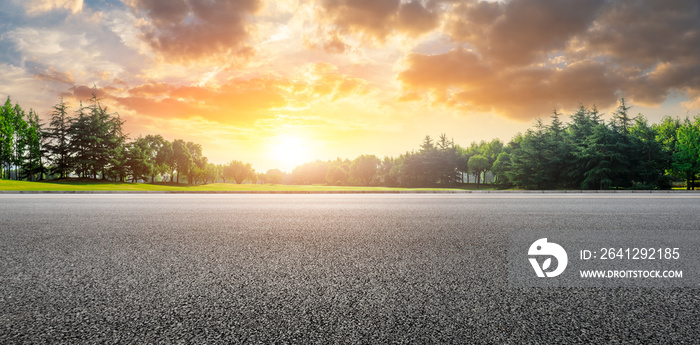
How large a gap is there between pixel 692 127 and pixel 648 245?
6317 cm

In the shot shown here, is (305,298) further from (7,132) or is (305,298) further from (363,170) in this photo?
(363,170)

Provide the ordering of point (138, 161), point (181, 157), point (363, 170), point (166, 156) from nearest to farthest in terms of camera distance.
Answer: point (138, 161) → point (166, 156) → point (181, 157) → point (363, 170)

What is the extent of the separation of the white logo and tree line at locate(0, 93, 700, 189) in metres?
43.2

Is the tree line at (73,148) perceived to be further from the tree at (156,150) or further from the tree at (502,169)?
the tree at (502,169)

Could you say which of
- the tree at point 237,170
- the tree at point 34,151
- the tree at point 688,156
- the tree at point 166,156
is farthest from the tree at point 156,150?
the tree at point 688,156

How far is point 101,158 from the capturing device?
5375cm

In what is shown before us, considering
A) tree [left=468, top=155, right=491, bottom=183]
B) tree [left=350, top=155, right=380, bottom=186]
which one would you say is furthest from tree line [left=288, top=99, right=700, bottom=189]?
tree [left=350, top=155, right=380, bottom=186]

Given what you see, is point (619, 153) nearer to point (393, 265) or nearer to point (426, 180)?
point (426, 180)

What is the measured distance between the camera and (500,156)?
5922 cm

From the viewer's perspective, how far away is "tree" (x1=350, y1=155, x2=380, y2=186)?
317 feet

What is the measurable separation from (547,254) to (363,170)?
3607 inches

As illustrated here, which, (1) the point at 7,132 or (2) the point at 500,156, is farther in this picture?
(2) the point at 500,156

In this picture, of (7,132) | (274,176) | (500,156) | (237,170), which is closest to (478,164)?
(500,156)

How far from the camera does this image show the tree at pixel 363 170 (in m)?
96.8
